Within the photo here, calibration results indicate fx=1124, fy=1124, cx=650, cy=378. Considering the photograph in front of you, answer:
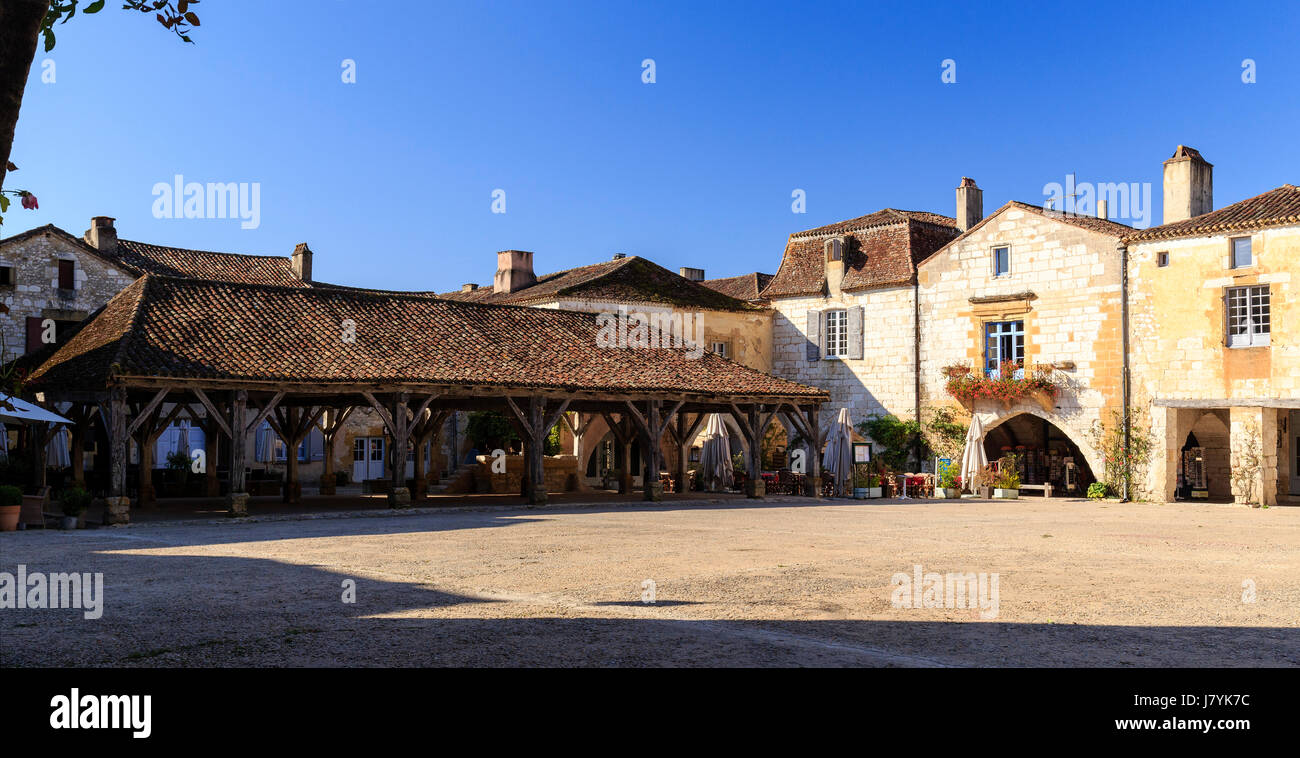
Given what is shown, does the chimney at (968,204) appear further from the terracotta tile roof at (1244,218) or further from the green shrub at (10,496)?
the green shrub at (10,496)

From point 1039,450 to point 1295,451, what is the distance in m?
6.11

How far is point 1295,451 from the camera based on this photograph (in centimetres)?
2761

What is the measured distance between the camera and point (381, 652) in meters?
6.55

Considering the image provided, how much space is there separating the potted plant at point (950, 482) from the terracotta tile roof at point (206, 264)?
2094 cm

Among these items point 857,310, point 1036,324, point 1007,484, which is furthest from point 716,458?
point 1036,324

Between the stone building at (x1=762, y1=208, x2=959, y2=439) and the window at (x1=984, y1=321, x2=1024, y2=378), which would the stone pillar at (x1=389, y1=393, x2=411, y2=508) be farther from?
the window at (x1=984, y1=321, x2=1024, y2=378)

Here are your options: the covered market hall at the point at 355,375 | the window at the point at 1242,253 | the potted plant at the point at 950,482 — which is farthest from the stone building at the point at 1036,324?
the covered market hall at the point at 355,375

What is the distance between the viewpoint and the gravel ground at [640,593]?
6.61 metres

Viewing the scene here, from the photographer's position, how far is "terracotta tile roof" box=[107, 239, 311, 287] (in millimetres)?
34719

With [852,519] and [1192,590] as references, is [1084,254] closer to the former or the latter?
[852,519]

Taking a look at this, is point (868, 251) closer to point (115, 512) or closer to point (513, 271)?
point (513, 271)
